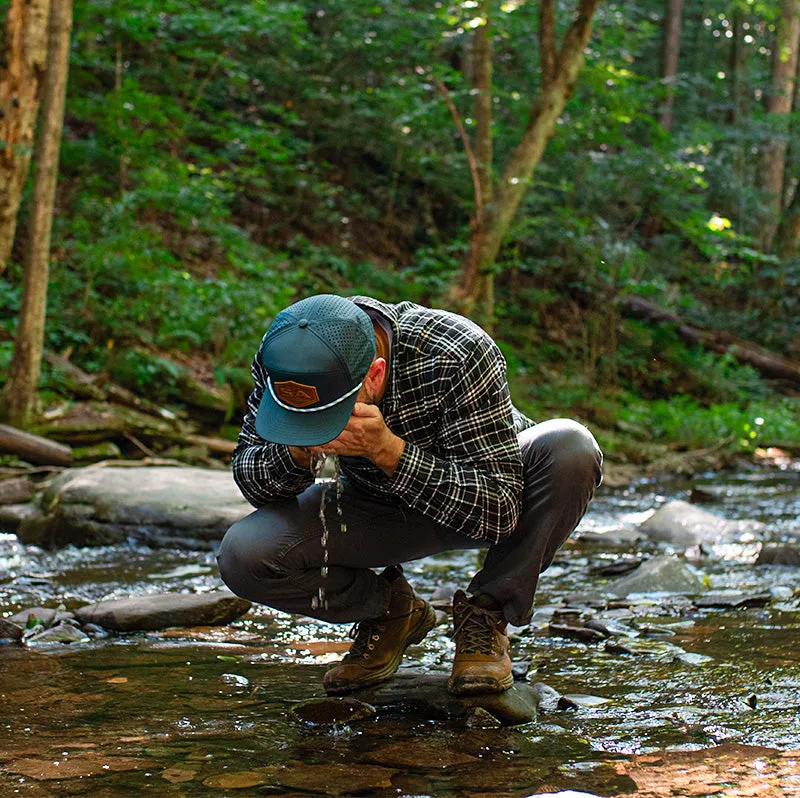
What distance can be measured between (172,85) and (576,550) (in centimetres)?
1066

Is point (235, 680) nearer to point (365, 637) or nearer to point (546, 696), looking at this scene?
point (365, 637)

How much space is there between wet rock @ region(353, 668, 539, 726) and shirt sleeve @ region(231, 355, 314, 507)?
62 cm

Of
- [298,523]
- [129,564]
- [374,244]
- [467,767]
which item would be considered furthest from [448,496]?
[374,244]

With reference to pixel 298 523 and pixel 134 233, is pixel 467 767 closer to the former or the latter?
pixel 298 523

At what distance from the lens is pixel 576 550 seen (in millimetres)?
5676

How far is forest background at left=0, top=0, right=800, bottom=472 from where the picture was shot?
968 centimetres

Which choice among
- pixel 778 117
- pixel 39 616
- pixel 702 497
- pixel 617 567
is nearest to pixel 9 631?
pixel 39 616

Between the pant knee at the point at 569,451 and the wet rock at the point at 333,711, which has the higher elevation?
the pant knee at the point at 569,451

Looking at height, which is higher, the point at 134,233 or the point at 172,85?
the point at 172,85

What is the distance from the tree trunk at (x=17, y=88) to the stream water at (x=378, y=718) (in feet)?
14.3

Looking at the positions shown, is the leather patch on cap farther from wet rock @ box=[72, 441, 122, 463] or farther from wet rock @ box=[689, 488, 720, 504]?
wet rock @ box=[689, 488, 720, 504]

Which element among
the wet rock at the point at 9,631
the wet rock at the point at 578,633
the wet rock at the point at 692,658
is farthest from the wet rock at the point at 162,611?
the wet rock at the point at 692,658

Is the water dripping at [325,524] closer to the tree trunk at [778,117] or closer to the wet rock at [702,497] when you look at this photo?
the wet rock at [702,497]

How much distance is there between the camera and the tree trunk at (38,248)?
7434mm
